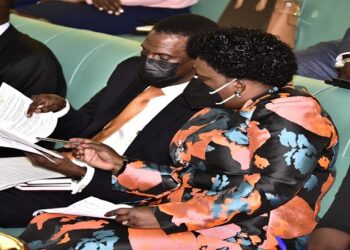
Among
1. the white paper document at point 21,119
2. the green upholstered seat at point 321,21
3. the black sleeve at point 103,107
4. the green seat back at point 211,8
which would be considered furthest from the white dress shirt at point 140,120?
the green seat back at point 211,8

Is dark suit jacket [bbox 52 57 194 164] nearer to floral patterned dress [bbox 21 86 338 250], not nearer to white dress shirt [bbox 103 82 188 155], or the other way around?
white dress shirt [bbox 103 82 188 155]

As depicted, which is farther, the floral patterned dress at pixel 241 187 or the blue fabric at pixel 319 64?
the blue fabric at pixel 319 64

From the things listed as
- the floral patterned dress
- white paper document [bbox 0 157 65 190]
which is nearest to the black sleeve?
white paper document [bbox 0 157 65 190]

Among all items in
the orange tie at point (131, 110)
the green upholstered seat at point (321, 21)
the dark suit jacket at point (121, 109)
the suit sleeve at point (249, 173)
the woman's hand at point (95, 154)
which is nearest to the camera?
the suit sleeve at point (249, 173)

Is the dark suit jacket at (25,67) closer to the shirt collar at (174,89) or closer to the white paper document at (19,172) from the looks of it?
the white paper document at (19,172)

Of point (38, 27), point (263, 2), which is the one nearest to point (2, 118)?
point (38, 27)

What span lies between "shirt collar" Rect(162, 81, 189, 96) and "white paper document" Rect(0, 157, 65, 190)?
44 centimetres

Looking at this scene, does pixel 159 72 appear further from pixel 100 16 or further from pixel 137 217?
pixel 100 16

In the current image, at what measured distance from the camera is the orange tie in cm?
236

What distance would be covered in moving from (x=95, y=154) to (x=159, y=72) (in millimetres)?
428

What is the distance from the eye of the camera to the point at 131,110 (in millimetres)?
2377

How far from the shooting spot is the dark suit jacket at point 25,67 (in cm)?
266

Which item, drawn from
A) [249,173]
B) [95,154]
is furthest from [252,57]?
[95,154]

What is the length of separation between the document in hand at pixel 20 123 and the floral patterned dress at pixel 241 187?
0.76ft
